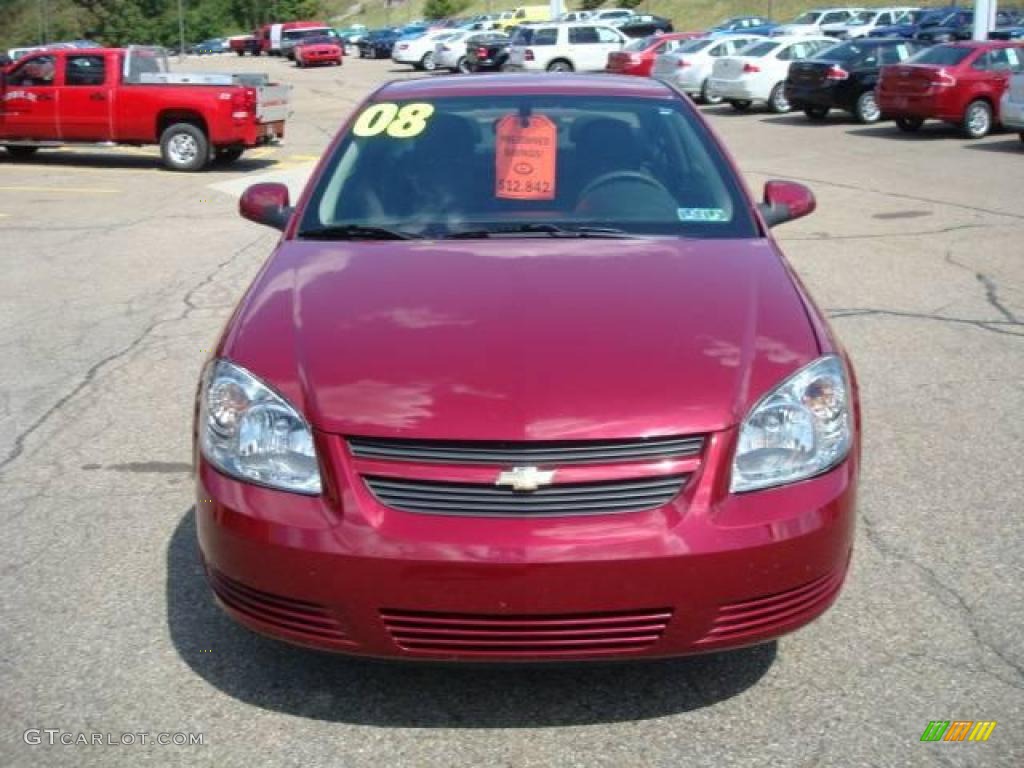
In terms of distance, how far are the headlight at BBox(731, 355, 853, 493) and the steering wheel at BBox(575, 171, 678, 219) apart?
126cm

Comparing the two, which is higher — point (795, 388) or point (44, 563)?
point (795, 388)

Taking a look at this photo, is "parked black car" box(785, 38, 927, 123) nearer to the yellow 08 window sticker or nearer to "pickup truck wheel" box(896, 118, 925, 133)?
"pickup truck wheel" box(896, 118, 925, 133)

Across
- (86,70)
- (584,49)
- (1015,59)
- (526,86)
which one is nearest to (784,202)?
(526,86)

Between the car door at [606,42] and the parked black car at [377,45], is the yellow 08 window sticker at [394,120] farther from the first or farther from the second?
the parked black car at [377,45]

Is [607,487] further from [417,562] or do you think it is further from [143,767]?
[143,767]

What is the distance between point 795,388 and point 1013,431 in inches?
118

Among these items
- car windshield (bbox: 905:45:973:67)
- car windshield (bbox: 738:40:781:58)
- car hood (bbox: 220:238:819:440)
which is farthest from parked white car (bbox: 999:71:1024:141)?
car hood (bbox: 220:238:819:440)

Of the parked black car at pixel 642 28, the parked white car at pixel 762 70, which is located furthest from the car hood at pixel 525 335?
the parked black car at pixel 642 28

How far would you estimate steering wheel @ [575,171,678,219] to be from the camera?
458cm

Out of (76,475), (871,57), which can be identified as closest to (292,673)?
(76,475)

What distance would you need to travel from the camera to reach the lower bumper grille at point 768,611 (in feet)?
10.5

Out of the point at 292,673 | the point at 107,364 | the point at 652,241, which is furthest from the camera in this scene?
the point at 107,364

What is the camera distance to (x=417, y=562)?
3062 millimetres

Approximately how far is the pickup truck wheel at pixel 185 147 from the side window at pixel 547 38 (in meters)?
20.5
